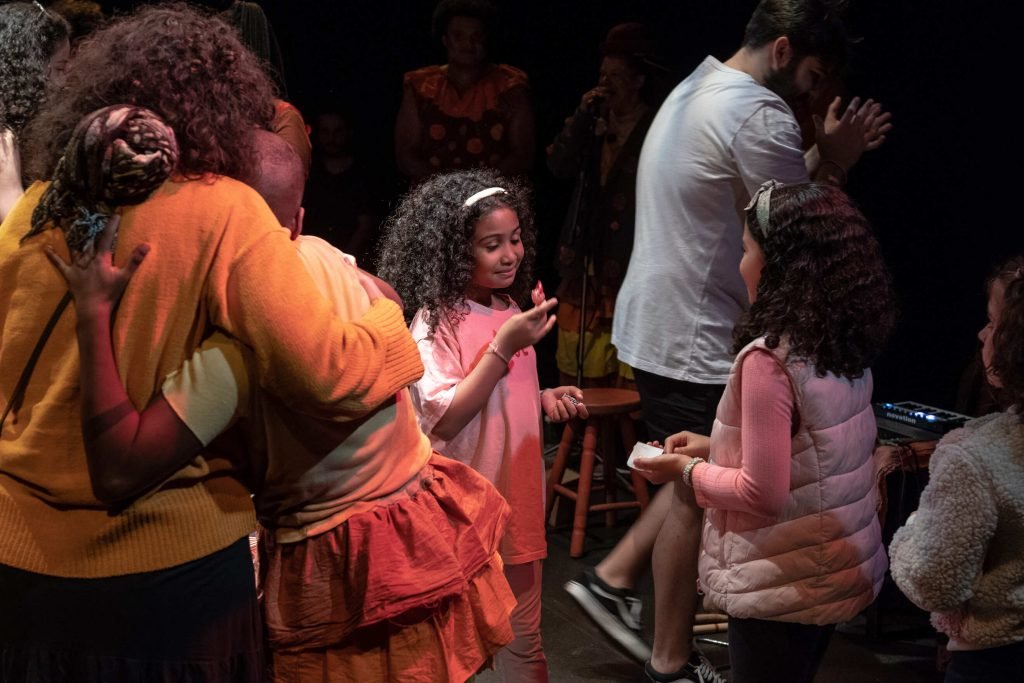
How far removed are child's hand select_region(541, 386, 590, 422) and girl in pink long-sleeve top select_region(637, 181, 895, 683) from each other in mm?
392

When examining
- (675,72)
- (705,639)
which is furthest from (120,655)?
(675,72)

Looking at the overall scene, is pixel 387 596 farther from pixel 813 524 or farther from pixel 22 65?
pixel 22 65

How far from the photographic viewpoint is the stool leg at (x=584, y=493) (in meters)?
4.07

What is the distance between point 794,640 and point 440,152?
9.93ft

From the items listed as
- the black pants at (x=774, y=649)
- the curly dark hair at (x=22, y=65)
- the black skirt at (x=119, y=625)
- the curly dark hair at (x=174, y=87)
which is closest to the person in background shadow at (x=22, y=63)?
the curly dark hair at (x=22, y=65)

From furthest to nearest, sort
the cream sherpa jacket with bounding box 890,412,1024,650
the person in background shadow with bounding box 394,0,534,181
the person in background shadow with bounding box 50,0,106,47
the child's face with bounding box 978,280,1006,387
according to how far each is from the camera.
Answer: the person in background shadow with bounding box 394,0,534,181
the person in background shadow with bounding box 50,0,106,47
the child's face with bounding box 978,280,1006,387
the cream sherpa jacket with bounding box 890,412,1024,650

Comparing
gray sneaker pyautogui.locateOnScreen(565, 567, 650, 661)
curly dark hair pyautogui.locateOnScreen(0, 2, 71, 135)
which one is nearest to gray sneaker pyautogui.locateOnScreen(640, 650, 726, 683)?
gray sneaker pyautogui.locateOnScreen(565, 567, 650, 661)

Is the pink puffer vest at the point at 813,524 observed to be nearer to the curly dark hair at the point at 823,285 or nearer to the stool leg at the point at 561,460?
the curly dark hair at the point at 823,285

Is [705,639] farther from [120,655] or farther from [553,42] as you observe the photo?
[553,42]

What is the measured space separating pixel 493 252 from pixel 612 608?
1.16m

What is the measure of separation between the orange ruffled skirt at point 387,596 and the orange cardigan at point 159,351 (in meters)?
0.18

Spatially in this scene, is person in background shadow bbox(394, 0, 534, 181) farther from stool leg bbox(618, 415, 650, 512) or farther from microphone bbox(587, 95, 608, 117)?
stool leg bbox(618, 415, 650, 512)

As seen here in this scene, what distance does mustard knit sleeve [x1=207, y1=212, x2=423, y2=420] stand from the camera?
1346 mm

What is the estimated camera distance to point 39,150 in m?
1.43
